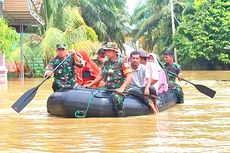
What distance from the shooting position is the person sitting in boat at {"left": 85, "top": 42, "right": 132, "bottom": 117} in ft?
38.5

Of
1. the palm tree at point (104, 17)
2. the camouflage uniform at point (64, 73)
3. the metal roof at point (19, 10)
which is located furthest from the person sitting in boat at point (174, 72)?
the palm tree at point (104, 17)

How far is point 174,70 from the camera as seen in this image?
1570 centimetres

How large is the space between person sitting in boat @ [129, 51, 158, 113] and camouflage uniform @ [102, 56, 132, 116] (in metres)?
0.39

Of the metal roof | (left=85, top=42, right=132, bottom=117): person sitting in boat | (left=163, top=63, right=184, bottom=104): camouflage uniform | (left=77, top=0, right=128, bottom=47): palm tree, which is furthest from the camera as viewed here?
(left=77, top=0, right=128, bottom=47): palm tree

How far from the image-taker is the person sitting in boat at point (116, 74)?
1173cm

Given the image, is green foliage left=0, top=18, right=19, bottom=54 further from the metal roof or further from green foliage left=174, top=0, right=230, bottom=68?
green foliage left=174, top=0, right=230, bottom=68

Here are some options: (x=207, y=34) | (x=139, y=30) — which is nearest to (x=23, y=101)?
(x=207, y=34)

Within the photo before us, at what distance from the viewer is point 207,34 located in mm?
50594

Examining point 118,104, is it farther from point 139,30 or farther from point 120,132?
point 139,30

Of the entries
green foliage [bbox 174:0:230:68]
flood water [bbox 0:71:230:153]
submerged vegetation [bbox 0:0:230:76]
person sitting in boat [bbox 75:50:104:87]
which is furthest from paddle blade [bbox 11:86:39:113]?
green foliage [bbox 174:0:230:68]

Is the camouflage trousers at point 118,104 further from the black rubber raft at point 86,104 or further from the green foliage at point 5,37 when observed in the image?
the green foliage at point 5,37

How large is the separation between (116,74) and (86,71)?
1.44 metres

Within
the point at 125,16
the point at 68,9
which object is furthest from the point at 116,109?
the point at 125,16

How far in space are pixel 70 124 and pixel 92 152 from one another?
129 inches
